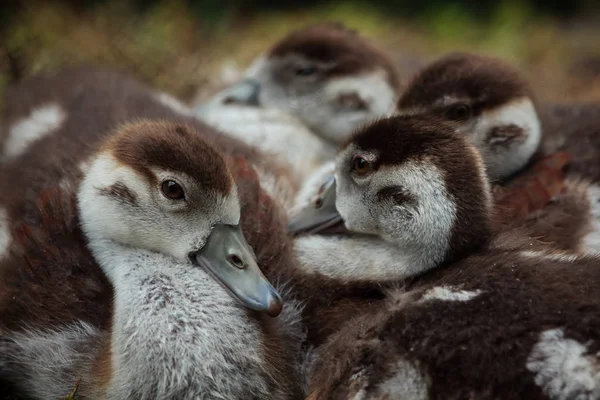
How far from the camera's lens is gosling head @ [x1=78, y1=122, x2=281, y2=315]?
100 inches

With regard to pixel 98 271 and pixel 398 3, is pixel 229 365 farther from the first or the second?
pixel 398 3

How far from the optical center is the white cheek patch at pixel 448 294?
7.45 ft

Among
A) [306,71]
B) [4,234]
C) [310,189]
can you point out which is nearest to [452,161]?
[310,189]

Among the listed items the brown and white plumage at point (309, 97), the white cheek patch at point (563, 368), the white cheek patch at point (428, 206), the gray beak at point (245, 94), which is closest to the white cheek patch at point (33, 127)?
the brown and white plumage at point (309, 97)

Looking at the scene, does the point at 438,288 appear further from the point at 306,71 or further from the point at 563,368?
the point at 306,71

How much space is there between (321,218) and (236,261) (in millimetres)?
460

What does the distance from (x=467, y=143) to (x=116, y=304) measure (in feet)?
4.08

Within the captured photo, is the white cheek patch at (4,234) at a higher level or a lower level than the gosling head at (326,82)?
lower

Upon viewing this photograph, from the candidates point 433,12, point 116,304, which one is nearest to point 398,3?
point 433,12

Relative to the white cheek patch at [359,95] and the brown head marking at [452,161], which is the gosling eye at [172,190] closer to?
the brown head marking at [452,161]

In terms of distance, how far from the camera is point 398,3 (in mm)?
8398

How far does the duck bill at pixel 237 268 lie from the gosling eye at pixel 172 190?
0.51ft

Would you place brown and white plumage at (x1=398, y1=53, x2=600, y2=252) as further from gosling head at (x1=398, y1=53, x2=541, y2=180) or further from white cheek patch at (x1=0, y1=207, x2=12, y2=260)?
white cheek patch at (x1=0, y1=207, x2=12, y2=260)

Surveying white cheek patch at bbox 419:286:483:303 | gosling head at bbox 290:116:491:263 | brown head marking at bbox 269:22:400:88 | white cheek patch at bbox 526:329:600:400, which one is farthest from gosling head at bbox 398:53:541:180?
white cheek patch at bbox 526:329:600:400
